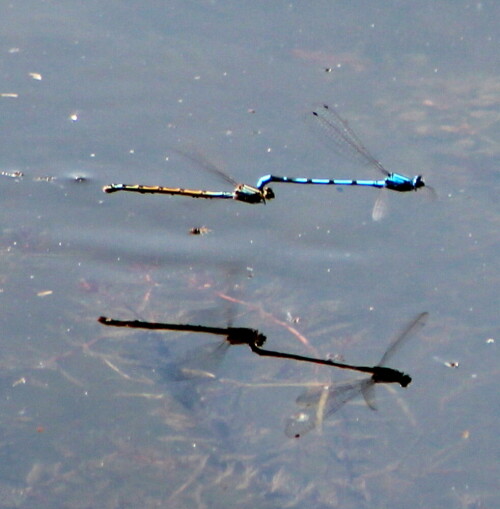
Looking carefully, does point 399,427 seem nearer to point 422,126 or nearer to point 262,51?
point 422,126

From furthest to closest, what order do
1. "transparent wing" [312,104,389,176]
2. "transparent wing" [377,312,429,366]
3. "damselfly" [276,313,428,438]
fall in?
1. "transparent wing" [312,104,389,176]
2. "transparent wing" [377,312,429,366]
3. "damselfly" [276,313,428,438]

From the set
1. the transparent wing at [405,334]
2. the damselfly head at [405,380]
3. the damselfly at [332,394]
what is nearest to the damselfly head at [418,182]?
the transparent wing at [405,334]

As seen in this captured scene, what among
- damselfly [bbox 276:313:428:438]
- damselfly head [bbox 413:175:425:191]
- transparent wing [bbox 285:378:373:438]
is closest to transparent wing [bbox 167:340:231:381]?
damselfly [bbox 276:313:428:438]

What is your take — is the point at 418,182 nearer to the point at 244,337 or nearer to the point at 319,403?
the point at 244,337

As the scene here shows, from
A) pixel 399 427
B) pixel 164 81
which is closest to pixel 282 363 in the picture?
pixel 399 427

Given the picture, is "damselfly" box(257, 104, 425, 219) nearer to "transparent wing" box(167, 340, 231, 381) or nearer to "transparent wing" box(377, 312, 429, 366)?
"transparent wing" box(377, 312, 429, 366)

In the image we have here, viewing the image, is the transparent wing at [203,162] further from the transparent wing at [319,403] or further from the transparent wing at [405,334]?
the transparent wing at [319,403]
